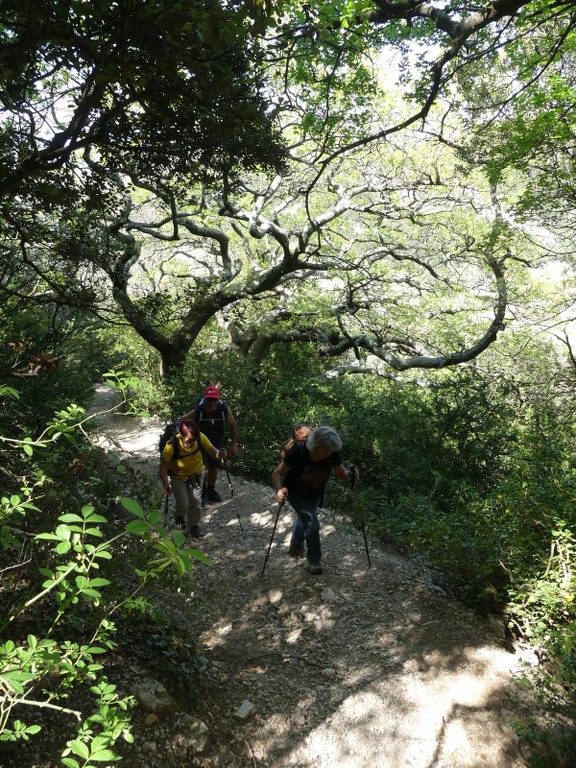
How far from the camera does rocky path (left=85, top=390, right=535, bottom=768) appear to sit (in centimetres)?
321

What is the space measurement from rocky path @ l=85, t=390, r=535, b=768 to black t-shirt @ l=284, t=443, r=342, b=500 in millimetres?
1169

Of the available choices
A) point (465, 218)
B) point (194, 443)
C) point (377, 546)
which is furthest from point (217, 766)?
point (465, 218)

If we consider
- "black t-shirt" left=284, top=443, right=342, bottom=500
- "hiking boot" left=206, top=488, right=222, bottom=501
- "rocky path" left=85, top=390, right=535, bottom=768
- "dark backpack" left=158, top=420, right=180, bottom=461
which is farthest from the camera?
"hiking boot" left=206, top=488, right=222, bottom=501

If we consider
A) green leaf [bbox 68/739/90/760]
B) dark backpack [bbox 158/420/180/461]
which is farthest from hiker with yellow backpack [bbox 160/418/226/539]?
green leaf [bbox 68/739/90/760]

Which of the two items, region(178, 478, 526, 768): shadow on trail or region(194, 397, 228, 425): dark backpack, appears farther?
region(194, 397, 228, 425): dark backpack

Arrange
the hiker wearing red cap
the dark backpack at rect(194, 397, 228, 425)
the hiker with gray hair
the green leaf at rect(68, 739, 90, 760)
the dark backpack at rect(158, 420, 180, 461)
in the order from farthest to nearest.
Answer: the dark backpack at rect(194, 397, 228, 425) → the hiker wearing red cap → the dark backpack at rect(158, 420, 180, 461) → the hiker with gray hair → the green leaf at rect(68, 739, 90, 760)

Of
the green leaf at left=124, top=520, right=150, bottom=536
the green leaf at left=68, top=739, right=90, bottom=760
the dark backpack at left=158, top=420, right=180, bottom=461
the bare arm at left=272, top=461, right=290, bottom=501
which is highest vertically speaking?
the green leaf at left=124, top=520, right=150, bottom=536

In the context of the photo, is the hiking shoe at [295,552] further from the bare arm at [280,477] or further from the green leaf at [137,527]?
the green leaf at [137,527]

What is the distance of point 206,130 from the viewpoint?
3.96 meters

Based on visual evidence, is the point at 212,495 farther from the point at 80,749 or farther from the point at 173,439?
the point at 80,749

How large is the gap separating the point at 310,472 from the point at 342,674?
5.91ft

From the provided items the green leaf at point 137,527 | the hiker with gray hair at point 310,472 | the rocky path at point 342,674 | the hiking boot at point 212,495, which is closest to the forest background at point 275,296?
the green leaf at point 137,527

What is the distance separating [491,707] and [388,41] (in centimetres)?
811

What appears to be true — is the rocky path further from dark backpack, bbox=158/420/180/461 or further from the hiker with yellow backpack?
dark backpack, bbox=158/420/180/461
